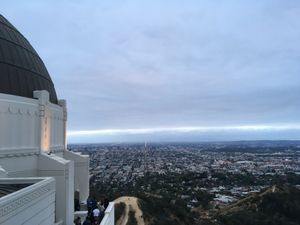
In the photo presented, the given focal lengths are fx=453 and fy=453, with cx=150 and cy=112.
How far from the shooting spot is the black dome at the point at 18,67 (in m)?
14.0

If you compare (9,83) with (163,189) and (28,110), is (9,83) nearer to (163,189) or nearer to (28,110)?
(28,110)

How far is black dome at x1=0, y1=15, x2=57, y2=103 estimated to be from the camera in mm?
14000

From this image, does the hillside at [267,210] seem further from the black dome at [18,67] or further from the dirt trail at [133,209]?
the black dome at [18,67]

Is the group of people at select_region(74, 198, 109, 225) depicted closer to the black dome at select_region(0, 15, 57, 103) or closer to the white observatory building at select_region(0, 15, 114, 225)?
the white observatory building at select_region(0, 15, 114, 225)

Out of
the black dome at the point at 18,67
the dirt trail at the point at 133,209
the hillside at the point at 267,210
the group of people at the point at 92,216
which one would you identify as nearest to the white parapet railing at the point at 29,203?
the group of people at the point at 92,216

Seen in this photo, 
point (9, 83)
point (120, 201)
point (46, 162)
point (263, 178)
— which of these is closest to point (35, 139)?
point (46, 162)

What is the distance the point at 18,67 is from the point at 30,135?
2305 mm

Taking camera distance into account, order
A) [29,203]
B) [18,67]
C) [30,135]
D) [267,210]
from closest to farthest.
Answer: [29,203] → [30,135] → [18,67] → [267,210]

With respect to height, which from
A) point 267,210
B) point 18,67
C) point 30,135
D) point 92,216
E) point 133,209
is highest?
point 18,67

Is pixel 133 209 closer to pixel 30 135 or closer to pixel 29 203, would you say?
pixel 30 135

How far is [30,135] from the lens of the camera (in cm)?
1416

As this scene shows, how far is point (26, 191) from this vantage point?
927 centimetres

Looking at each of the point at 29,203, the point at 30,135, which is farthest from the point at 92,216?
the point at 29,203

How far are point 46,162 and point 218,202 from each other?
5667 centimetres
